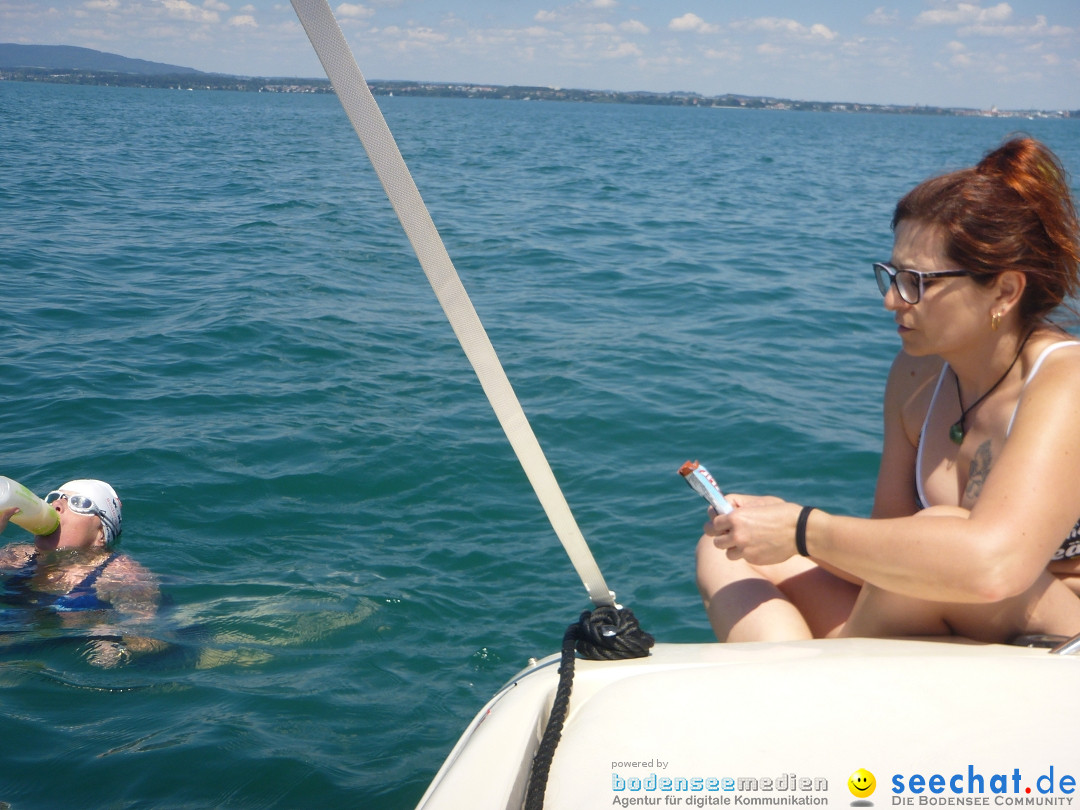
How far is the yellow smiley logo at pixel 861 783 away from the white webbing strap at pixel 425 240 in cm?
63

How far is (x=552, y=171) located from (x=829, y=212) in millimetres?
8086

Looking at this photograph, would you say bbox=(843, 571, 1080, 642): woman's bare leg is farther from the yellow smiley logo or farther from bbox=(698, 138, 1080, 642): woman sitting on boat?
the yellow smiley logo

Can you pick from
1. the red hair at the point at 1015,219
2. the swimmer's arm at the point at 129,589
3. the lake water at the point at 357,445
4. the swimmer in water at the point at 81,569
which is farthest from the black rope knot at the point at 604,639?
the swimmer's arm at the point at 129,589

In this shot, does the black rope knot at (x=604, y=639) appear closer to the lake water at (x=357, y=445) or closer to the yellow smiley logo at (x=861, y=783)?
the yellow smiley logo at (x=861, y=783)

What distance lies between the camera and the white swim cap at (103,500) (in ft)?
13.7

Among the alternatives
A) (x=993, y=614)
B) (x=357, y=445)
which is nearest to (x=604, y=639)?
(x=993, y=614)

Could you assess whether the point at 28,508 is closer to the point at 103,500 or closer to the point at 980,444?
the point at 103,500

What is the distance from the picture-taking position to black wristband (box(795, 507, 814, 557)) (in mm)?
1850

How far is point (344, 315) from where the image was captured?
28.7 ft

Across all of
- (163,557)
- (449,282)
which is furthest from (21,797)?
(449,282)

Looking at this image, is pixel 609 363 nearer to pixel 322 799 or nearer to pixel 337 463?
pixel 337 463

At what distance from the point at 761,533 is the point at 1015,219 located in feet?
2.55

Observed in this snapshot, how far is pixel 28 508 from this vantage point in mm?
3777

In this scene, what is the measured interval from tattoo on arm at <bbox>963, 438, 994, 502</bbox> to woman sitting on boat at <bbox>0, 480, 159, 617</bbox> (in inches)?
131
